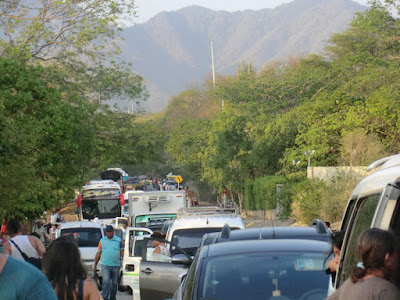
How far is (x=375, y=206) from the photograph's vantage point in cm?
577

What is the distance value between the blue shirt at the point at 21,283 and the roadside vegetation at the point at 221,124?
15.9 m

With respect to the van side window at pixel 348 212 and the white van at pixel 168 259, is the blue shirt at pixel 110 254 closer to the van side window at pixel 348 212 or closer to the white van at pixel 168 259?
the white van at pixel 168 259

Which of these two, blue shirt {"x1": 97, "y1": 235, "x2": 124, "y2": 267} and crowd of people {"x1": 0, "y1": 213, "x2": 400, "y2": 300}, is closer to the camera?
crowd of people {"x1": 0, "y1": 213, "x2": 400, "y2": 300}

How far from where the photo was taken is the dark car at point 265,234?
1008 centimetres

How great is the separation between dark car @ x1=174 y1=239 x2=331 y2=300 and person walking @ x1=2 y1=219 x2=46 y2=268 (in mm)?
3598

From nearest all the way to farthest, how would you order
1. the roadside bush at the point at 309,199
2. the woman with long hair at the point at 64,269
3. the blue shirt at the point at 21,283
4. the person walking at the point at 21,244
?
the blue shirt at the point at 21,283
the woman with long hair at the point at 64,269
the person walking at the point at 21,244
the roadside bush at the point at 309,199

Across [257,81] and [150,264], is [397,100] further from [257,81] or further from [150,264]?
[150,264]

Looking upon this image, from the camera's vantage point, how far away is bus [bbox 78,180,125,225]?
51781 millimetres

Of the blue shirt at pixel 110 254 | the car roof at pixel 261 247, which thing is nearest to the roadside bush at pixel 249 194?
the blue shirt at pixel 110 254

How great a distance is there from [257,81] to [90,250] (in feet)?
129

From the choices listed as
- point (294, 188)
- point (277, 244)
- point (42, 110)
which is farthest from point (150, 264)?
point (294, 188)

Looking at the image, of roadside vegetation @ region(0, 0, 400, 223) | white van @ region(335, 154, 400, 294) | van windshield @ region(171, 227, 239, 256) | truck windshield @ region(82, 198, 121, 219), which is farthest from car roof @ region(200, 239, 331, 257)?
truck windshield @ region(82, 198, 121, 219)

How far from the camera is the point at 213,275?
772 cm

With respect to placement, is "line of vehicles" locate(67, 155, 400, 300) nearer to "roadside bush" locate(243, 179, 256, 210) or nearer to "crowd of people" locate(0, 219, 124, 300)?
"crowd of people" locate(0, 219, 124, 300)
